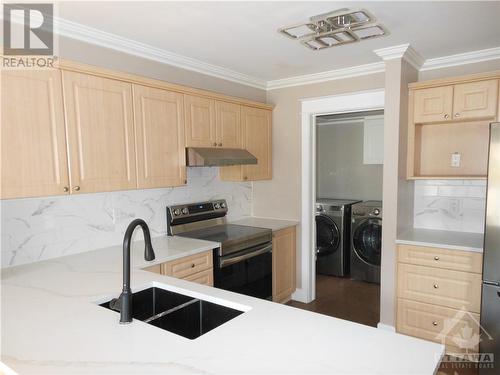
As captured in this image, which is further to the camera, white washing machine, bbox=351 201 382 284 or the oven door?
white washing machine, bbox=351 201 382 284

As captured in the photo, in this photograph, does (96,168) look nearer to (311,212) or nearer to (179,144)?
(179,144)

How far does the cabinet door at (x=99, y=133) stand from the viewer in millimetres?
2123

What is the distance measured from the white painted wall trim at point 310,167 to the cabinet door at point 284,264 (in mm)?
118

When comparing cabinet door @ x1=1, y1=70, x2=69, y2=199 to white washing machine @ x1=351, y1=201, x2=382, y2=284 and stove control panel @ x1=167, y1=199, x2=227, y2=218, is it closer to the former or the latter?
stove control panel @ x1=167, y1=199, x2=227, y2=218

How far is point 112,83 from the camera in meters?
2.31

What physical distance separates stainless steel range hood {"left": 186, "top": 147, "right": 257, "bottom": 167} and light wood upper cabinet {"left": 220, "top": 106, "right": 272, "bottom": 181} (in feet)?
0.57

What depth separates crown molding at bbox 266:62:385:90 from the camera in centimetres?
320

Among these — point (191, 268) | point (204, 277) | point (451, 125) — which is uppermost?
point (451, 125)

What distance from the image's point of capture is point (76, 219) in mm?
2457

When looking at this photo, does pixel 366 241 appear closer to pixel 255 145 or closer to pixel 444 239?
pixel 444 239

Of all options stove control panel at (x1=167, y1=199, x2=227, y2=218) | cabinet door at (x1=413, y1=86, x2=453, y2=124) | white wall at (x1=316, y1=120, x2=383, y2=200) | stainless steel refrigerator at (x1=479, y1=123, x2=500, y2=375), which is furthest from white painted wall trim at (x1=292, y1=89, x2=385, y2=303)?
white wall at (x1=316, y1=120, x2=383, y2=200)

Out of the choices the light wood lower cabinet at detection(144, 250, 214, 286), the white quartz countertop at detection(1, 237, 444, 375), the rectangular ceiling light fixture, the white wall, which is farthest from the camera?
the white wall

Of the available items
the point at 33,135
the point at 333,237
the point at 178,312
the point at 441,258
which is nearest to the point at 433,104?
the point at 441,258

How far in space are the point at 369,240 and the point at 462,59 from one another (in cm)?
231
